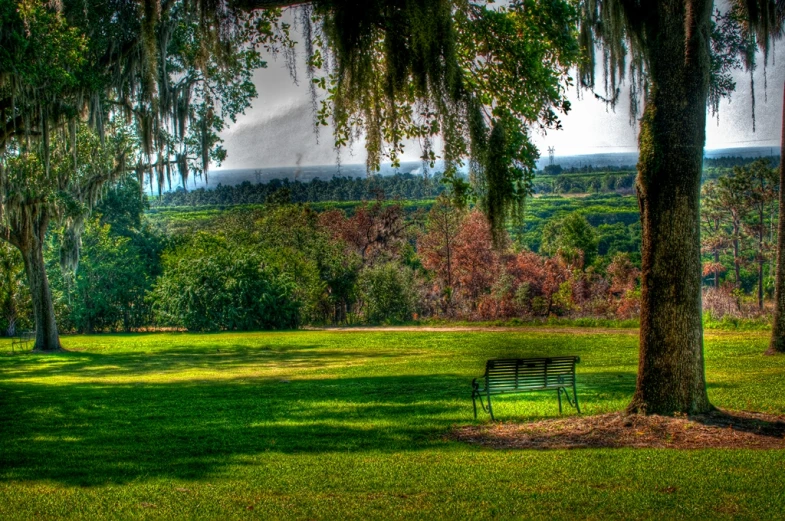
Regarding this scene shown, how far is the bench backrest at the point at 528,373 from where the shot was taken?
33.2 ft

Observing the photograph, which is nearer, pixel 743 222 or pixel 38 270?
pixel 38 270

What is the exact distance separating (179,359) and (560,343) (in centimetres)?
1138

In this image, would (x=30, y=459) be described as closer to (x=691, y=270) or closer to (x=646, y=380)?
(x=646, y=380)

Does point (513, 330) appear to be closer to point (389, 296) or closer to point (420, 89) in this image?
point (389, 296)

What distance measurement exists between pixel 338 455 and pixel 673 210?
4700 millimetres

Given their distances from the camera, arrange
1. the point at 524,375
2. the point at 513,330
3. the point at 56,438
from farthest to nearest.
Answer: the point at 513,330, the point at 524,375, the point at 56,438

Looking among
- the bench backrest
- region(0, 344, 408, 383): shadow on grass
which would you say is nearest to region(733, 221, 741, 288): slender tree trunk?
region(0, 344, 408, 383): shadow on grass

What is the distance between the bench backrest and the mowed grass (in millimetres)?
457

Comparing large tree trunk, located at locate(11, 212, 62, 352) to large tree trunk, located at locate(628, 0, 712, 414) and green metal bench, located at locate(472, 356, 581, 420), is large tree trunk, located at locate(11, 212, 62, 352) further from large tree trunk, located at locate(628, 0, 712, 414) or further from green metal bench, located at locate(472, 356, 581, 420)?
large tree trunk, located at locate(628, 0, 712, 414)

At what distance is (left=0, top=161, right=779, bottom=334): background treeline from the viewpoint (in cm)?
3628

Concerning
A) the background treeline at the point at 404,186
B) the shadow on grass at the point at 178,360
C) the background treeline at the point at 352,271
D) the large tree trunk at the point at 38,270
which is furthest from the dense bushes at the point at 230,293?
the background treeline at the point at 404,186

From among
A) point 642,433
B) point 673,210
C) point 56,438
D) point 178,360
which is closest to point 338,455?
point 642,433

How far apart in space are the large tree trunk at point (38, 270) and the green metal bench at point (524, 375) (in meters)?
18.7

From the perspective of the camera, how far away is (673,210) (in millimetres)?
9094
